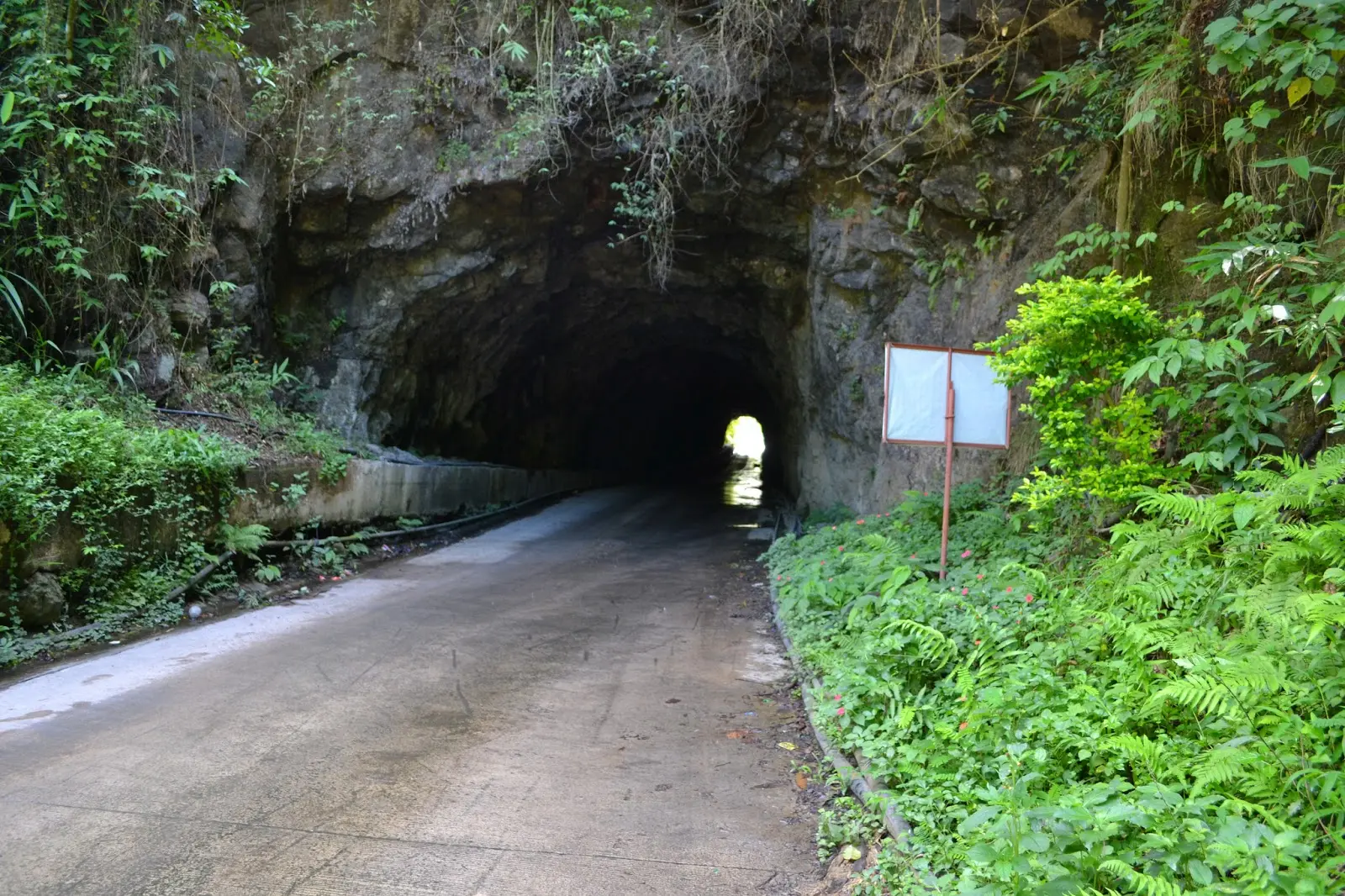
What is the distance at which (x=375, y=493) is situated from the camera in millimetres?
11836

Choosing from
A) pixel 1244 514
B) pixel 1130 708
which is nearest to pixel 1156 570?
pixel 1244 514

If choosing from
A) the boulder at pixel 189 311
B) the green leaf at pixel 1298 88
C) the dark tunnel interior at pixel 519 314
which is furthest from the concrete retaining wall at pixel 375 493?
the green leaf at pixel 1298 88

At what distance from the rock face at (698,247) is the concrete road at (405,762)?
189 inches

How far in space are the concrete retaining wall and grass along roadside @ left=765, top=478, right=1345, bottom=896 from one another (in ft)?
21.6

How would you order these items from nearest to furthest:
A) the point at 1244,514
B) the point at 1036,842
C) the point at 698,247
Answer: the point at 1036,842 < the point at 1244,514 < the point at 698,247

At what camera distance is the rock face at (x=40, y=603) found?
629 centimetres

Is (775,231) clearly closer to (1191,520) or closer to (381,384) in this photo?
(381,384)

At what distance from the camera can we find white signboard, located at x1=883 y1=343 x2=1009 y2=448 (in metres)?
6.36

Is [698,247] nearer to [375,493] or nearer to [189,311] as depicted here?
[375,493]

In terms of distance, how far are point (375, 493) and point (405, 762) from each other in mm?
7866

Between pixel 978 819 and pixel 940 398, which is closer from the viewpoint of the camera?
pixel 978 819

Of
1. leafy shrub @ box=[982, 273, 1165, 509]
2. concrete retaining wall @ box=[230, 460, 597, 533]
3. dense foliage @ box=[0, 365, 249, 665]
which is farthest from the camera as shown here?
concrete retaining wall @ box=[230, 460, 597, 533]

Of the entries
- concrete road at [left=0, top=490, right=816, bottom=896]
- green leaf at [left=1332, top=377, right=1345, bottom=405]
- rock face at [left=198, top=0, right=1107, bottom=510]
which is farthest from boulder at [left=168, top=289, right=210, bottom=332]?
green leaf at [left=1332, top=377, right=1345, bottom=405]

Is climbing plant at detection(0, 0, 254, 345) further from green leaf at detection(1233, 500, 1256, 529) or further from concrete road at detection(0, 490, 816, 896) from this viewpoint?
green leaf at detection(1233, 500, 1256, 529)
